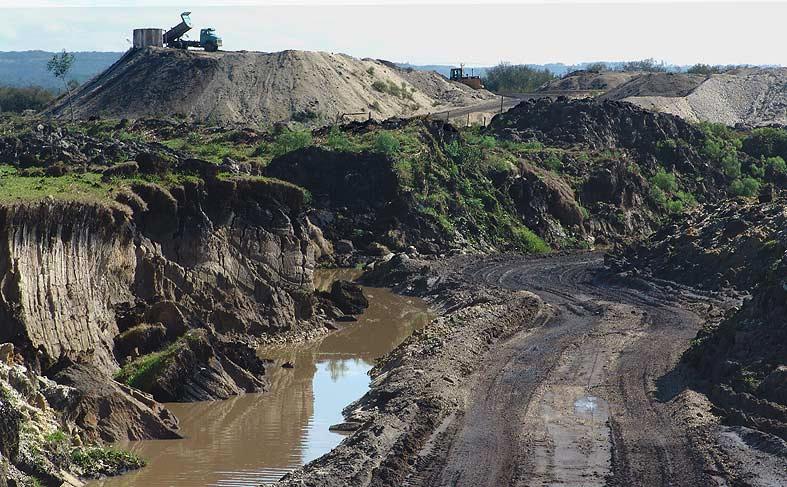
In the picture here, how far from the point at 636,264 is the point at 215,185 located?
26123 millimetres

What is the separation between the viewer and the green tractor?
131750 mm

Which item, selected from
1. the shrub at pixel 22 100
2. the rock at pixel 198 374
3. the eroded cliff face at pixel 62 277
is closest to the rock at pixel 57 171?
the eroded cliff face at pixel 62 277

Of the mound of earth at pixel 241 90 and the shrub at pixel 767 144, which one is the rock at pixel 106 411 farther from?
the mound of earth at pixel 241 90

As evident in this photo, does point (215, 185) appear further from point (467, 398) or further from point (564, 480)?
point (564, 480)

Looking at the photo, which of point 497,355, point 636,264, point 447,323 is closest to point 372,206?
point 636,264

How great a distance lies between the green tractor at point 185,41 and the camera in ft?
432

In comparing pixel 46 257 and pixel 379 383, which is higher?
pixel 46 257

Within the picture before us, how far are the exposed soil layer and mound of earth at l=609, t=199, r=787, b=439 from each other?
3.38 ft

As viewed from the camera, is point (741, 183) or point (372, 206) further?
point (741, 183)

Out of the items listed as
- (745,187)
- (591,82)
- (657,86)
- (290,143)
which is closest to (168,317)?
(290,143)

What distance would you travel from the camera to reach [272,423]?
35.1 m

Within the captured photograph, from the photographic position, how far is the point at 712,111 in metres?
138

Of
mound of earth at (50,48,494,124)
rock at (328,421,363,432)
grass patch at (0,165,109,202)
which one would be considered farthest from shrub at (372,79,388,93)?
rock at (328,421,363,432)

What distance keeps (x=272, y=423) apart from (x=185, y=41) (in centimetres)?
10213
